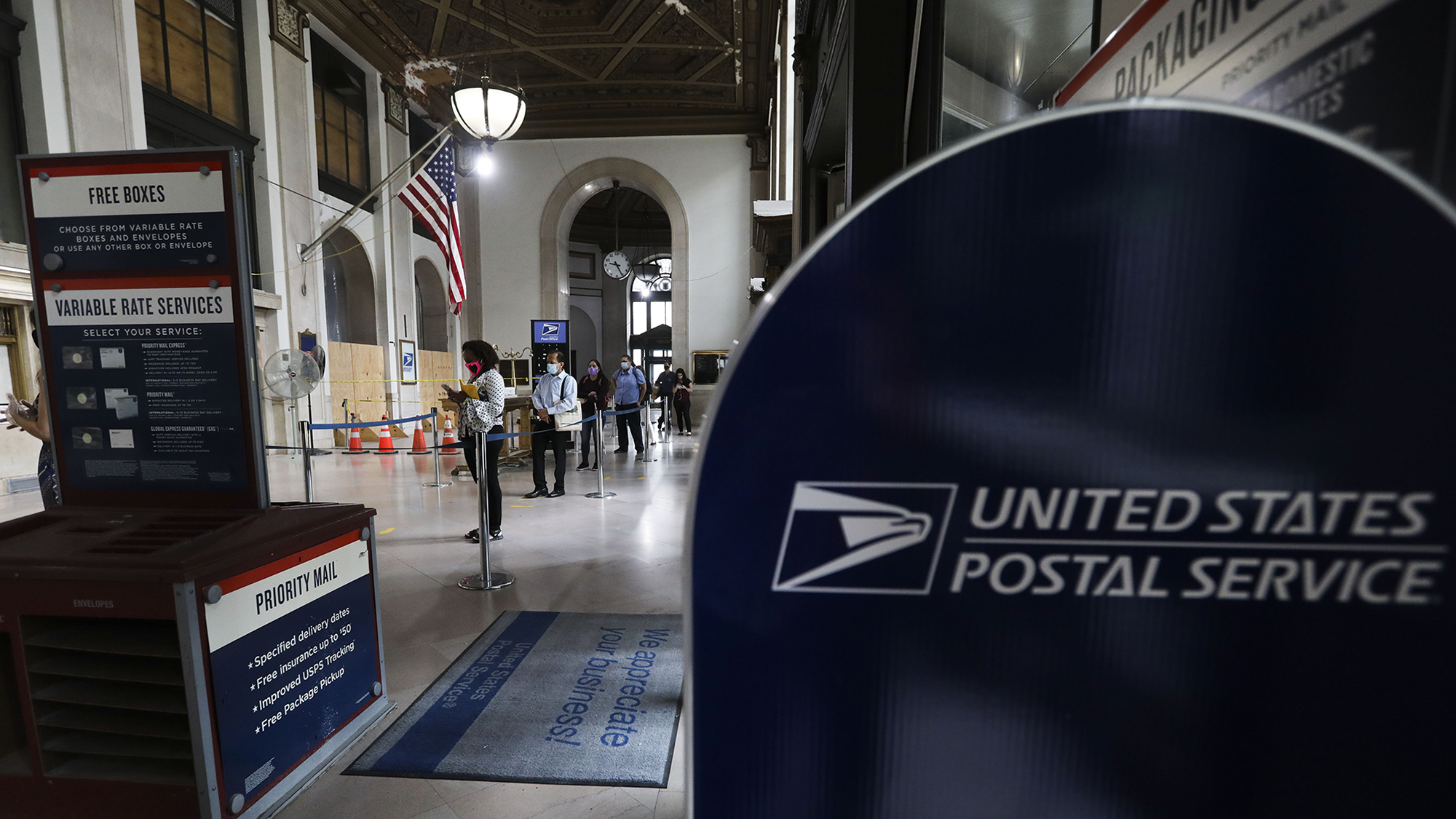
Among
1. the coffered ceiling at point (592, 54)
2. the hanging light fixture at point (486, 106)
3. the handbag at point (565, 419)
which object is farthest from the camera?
the coffered ceiling at point (592, 54)

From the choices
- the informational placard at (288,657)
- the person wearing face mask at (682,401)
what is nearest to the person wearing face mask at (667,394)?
the person wearing face mask at (682,401)

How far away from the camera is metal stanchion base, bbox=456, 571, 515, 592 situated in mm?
4137

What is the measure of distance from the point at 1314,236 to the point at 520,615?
12.8ft

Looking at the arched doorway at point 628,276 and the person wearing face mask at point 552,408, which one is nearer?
the person wearing face mask at point 552,408

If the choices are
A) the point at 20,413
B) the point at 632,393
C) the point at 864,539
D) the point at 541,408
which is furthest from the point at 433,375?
the point at 864,539

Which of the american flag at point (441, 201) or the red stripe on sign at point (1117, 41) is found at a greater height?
the american flag at point (441, 201)

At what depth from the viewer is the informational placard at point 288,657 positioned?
1938mm

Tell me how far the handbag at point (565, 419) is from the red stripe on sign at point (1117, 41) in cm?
641

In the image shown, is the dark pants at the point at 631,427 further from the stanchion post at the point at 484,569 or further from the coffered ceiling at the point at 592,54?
the coffered ceiling at the point at 592,54

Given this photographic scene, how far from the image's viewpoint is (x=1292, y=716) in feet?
1.86

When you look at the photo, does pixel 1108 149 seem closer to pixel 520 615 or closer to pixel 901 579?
pixel 901 579

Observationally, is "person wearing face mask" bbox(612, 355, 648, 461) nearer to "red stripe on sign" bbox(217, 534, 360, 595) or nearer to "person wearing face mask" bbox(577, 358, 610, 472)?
"person wearing face mask" bbox(577, 358, 610, 472)

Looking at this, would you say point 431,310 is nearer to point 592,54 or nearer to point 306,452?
point 592,54

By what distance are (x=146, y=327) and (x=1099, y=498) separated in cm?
307
